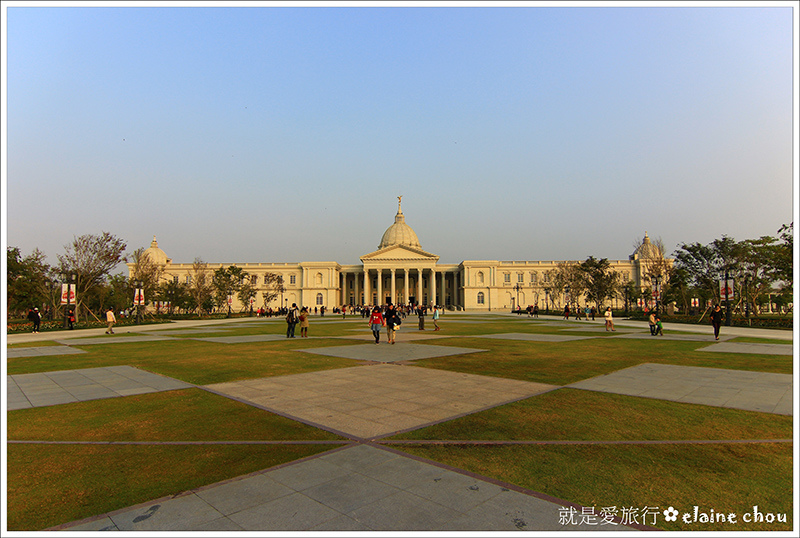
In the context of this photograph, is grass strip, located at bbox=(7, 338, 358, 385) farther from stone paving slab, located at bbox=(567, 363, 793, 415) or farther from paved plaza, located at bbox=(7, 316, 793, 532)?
stone paving slab, located at bbox=(567, 363, 793, 415)

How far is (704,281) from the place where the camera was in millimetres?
43625

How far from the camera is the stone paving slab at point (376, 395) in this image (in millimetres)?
6949

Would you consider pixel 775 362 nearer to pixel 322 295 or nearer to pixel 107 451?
pixel 107 451

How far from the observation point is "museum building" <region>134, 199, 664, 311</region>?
322ft

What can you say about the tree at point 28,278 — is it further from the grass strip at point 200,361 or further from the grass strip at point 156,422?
the grass strip at point 156,422

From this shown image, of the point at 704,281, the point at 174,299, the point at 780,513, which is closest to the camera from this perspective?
the point at 780,513

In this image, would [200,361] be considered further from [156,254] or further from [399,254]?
[156,254]

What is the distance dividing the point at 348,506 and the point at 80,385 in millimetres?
8846

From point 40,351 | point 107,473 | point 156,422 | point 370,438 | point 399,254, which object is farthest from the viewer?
point 399,254

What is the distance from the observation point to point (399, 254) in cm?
9819

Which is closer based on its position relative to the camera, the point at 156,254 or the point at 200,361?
the point at 200,361

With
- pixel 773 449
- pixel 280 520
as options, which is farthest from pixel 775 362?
pixel 280 520

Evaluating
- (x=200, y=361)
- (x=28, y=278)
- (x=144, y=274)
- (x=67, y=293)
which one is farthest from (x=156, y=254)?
(x=200, y=361)

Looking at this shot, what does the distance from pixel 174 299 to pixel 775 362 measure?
69.8m
